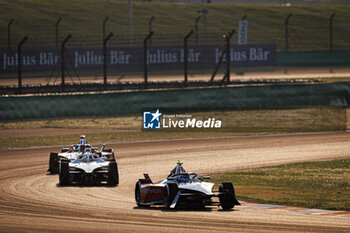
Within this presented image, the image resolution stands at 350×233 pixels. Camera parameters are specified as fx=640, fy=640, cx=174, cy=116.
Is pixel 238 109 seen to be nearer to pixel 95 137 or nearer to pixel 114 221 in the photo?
pixel 95 137

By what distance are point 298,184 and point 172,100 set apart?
48.5 ft

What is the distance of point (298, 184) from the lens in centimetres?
1778

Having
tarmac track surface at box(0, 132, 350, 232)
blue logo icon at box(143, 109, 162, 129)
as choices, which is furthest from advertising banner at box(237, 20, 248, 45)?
tarmac track surface at box(0, 132, 350, 232)

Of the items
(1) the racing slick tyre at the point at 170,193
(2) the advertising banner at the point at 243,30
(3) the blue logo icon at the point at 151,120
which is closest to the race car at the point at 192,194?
(1) the racing slick tyre at the point at 170,193

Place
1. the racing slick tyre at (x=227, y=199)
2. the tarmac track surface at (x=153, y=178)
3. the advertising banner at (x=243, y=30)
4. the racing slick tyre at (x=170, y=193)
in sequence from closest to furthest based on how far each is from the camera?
the tarmac track surface at (x=153, y=178), the racing slick tyre at (x=227, y=199), the racing slick tyre at (x=170, y=193), the advertising banner at (x=243, y=30)

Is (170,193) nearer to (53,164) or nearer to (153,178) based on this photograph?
(153,178)

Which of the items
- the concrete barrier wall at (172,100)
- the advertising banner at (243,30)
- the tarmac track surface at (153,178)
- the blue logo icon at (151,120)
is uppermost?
the advertising banner at (243,30)

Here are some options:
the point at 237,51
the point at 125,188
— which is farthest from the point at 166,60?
the point at 125,188

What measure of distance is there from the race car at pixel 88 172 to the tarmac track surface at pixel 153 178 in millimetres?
380

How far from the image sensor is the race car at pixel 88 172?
1792 centimetres

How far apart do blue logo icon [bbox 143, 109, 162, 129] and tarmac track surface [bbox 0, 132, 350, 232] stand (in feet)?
14.3

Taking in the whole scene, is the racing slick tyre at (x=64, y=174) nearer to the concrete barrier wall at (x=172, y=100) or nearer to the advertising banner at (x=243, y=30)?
the concrete barrier wall at (x=172, y=100)

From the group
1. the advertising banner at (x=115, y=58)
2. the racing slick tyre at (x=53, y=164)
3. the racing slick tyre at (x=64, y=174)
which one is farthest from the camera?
the advertising banner at (x=115, y=58)

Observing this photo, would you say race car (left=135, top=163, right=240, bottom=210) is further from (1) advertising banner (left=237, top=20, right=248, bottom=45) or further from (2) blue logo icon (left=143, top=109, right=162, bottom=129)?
(1) advertising banner (left=237, top=20, right=248, bottom=45)
